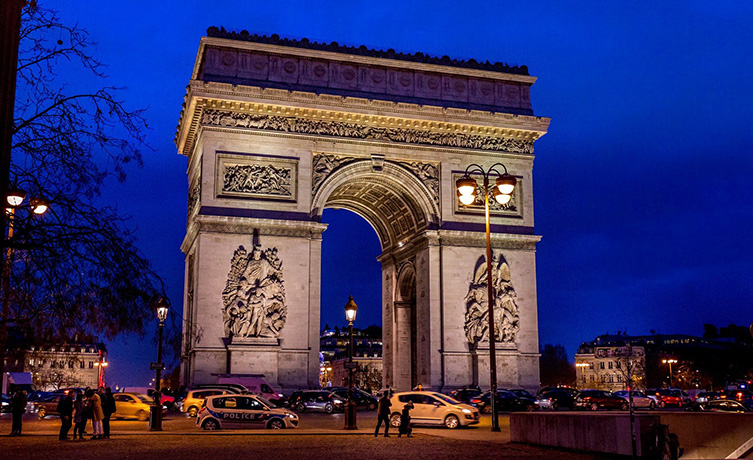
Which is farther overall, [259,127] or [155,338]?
[259,127]

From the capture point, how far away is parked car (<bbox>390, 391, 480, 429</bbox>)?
101ft

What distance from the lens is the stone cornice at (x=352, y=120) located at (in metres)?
41.5

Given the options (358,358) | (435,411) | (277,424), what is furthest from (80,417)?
(358,358)

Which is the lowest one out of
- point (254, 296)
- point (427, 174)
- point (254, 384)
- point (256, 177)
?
point (254, 384)

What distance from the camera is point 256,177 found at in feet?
137

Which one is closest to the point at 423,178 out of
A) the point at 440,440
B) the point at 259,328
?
the point at 259,328

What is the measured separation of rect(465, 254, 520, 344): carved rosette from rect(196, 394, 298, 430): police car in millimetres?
15705

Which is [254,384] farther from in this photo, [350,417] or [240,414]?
[350,417]

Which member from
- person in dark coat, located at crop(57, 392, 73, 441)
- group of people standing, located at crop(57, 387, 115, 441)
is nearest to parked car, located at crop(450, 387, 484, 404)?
group of people standing, located at crop(57, 387, 115, 441)

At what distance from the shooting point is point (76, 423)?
25734 mm

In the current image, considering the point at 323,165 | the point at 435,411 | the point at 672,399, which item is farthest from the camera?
the point at 672,399

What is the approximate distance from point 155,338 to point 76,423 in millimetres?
18698

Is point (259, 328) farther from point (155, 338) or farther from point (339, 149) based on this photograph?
point (155, 338)

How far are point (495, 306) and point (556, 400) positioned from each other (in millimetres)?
5515
